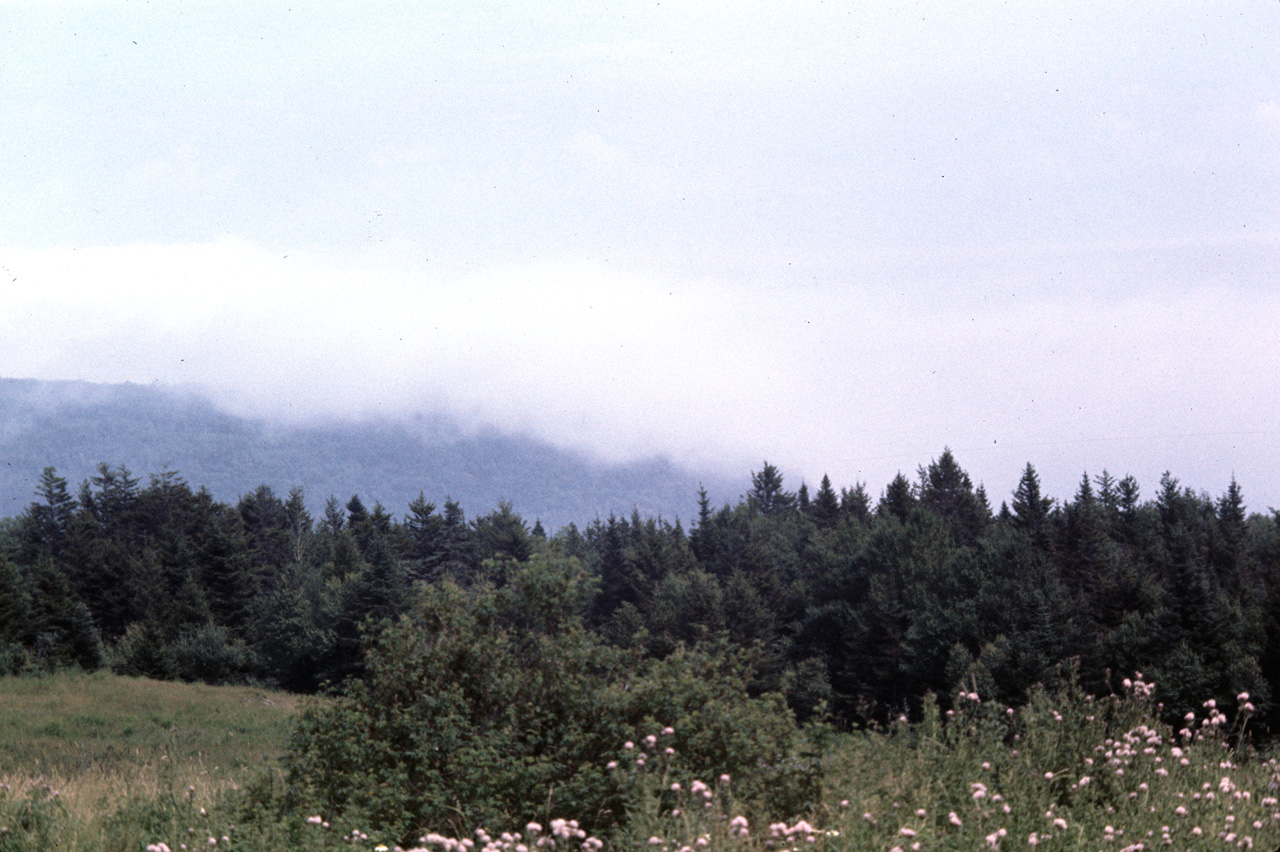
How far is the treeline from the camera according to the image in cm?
4806

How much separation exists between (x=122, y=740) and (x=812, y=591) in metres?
55.3

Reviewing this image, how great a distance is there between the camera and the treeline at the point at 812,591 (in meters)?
48.1

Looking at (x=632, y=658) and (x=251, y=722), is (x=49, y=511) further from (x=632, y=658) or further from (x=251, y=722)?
(x=632, y=658)

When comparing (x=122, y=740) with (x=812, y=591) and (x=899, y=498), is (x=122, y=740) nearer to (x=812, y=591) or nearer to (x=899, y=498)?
(x=812, y=591)

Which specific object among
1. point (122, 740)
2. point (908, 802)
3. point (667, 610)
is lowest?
point (667, 610)

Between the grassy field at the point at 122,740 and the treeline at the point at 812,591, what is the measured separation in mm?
6311

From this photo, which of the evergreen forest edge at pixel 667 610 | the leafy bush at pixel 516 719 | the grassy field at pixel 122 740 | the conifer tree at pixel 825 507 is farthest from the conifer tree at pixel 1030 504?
the leafy bush at pixel 516 719

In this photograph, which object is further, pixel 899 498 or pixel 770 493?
pixel 770 493

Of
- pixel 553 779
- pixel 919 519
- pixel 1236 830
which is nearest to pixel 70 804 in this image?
pixel 553 779

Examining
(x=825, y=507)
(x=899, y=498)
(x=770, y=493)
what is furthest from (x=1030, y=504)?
(x=770, y=493)

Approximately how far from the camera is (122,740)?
2773 cm

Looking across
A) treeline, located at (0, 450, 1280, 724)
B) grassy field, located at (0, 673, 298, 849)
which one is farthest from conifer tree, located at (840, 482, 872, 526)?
grassy field, located at (0, 673, 298, 849)

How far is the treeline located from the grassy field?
631 cm

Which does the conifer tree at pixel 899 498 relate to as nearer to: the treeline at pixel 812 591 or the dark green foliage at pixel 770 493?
the treeline at pixel 812 591
